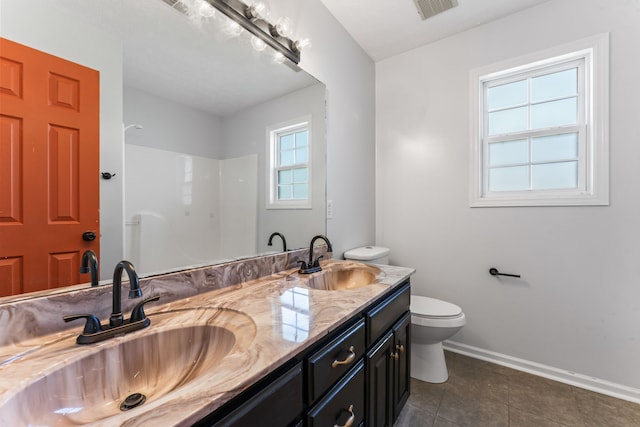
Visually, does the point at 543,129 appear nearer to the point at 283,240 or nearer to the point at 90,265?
the point at 283,240

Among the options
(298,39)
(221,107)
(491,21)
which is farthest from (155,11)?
(491,21)

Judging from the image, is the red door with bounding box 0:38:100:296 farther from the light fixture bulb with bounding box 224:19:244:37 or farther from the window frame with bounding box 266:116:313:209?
the window frame with bounding box 266:116:313:209

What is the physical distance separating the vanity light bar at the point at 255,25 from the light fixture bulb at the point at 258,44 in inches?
0.5

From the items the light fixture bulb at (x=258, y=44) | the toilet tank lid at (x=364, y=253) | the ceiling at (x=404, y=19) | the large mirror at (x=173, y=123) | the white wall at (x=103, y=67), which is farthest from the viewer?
the toilet tank lid at (x=364, y=253)

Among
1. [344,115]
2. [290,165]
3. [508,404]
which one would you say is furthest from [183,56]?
[508,404]

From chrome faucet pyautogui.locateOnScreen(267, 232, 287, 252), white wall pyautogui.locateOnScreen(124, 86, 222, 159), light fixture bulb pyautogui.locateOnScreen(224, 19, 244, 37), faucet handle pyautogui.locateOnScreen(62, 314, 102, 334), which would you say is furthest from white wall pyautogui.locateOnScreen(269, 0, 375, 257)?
faucet handle pyautogui.locateOnScreen(62, 314, 102, 334)

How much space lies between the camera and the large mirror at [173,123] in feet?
2.75

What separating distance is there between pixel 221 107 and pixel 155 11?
0.39 metres

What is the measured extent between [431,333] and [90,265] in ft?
5.93

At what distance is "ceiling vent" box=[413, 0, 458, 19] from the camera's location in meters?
1.82

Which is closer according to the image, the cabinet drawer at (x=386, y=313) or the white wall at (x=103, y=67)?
the white wall at (x=103, y=67)

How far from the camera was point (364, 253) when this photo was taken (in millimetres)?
2098

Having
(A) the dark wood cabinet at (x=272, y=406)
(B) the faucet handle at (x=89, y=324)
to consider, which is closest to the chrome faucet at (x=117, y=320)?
(B) the faucet handle at (x=89, y=324)

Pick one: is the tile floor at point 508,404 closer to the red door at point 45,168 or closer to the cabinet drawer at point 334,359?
the cabinet drawer at point 334,359
